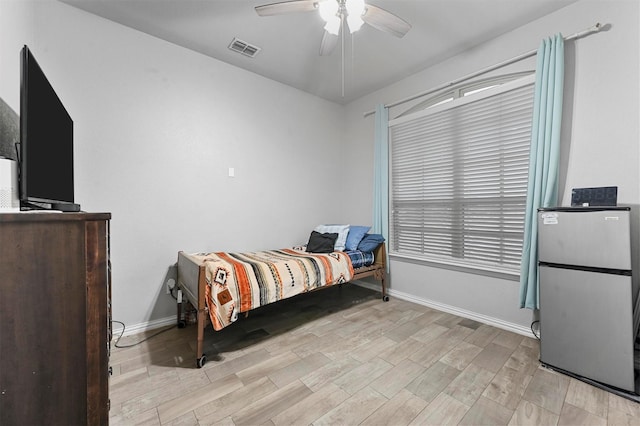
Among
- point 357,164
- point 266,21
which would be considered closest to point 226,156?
point 266,21

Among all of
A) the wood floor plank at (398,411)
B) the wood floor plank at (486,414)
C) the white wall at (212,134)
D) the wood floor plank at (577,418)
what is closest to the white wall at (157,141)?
the white wall at (212,134)

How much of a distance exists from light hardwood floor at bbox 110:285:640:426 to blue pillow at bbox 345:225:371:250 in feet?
3.07

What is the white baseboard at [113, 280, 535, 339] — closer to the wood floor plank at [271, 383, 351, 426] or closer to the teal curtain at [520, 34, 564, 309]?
the teal curtain at [520, 34, 564, 309]

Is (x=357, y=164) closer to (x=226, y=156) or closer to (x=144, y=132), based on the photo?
(x=226, y=156)

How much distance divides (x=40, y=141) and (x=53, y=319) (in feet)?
2.51

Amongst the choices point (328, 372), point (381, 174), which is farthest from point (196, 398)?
point (381, 174)

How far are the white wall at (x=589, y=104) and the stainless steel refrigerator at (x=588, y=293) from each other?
517 mm

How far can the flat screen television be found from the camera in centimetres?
96

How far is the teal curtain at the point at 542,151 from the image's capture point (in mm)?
2127

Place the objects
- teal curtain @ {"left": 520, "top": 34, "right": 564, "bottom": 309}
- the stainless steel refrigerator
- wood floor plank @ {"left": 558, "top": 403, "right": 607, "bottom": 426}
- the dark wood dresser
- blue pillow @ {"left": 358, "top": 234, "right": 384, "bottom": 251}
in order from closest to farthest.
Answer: the dark wood dresser
wood floor plank @ {"left": 558, "top": 403, "right": 607, "bottom": 426}
the stainless steel refrigerator
teal curtain @ {"left": 520, "top": 34, "right": 564, "bottom": 309}
blue pillow @ {"left": 358, "top": 234, "right": 384, "bottom": 251}

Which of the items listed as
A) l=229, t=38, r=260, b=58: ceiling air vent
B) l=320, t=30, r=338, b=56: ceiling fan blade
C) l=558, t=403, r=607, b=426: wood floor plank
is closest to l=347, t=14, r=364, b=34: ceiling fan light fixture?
l=320, t=30, r=338, b=56: ceiling fan blade

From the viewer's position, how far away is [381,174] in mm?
3504

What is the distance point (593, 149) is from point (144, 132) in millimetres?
3812

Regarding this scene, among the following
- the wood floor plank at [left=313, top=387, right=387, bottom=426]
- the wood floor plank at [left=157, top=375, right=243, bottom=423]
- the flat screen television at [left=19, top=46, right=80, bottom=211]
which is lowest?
the wood floor plank at [left=157, top=375, right=243, bottom=423]
